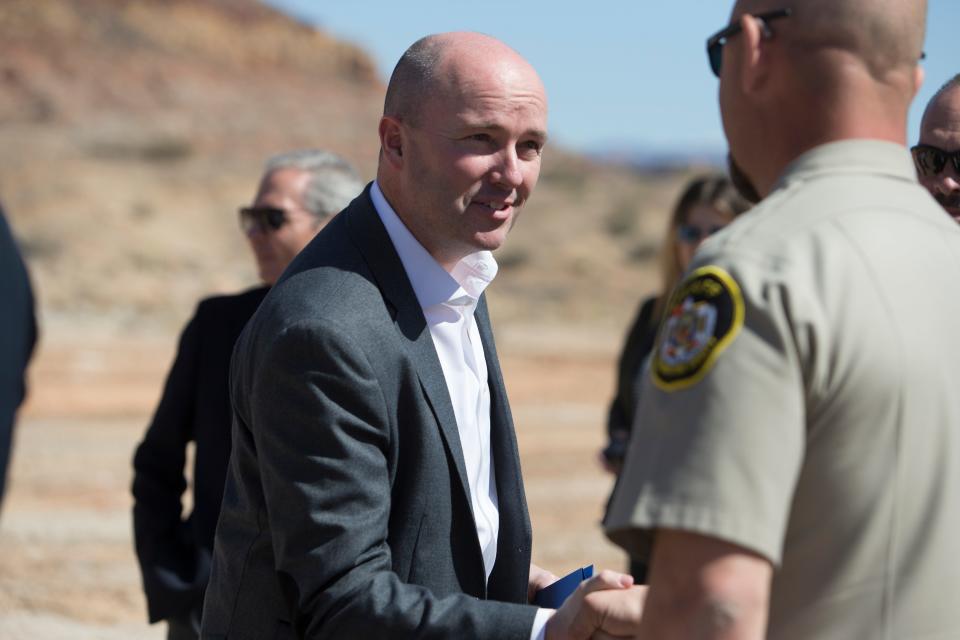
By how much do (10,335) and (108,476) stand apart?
9423mm

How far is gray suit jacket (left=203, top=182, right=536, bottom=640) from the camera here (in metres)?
2.40

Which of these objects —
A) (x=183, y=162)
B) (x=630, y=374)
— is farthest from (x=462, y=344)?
(x=183, y=162)

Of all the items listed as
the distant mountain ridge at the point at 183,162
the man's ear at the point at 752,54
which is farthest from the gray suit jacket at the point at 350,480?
the distant mountain ridge at the point at 183,162

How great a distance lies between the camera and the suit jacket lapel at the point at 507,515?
278cm

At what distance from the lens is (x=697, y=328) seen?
1842 mm

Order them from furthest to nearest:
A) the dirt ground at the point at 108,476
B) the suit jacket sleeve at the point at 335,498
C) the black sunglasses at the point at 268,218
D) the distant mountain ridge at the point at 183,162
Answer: the distant mountain ridge at the point at 183,162, the dirt ground at the point at 108,476, the black sunglasses at the point at 268,218, the suit jacket sleeve at the point at 335,498

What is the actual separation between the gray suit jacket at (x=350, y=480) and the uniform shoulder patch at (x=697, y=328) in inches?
29.6

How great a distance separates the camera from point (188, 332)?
4203 millimetres

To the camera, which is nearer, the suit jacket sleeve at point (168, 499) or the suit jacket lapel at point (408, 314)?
the suit jacket lapel at point (408, 314)

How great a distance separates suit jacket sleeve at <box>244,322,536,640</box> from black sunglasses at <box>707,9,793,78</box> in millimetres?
852

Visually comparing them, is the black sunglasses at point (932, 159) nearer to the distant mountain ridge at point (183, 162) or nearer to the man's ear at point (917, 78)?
the man's ear at point (917, 78)

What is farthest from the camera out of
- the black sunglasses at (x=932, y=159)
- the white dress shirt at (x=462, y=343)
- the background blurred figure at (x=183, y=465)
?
the background blurred figure at (x=183, y=465)

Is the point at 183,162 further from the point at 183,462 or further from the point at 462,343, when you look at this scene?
the point at 462,343

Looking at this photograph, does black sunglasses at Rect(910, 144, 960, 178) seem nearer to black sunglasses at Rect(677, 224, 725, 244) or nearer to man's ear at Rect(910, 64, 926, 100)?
man's ear at Rect(910, 64, 926, 100)
